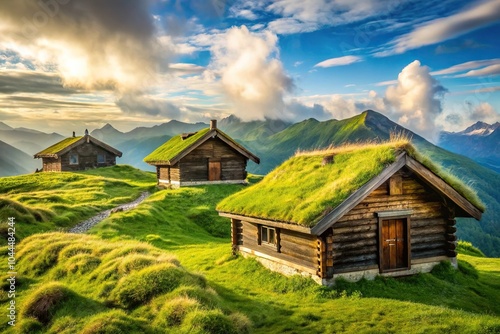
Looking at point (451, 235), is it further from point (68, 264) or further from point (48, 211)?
point (48, 211)

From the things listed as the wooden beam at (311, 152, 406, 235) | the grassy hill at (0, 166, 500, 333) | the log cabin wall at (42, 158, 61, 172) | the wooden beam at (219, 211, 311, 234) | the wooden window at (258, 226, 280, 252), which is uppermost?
the log cabin wall at (42, 158, 61, 172)

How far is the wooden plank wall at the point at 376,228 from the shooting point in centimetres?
1611

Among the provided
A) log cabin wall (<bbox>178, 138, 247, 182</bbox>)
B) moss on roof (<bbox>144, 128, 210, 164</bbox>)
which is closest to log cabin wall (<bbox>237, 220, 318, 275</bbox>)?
moss on roof (<bbox>144, 128, 210, 164</bbox>)

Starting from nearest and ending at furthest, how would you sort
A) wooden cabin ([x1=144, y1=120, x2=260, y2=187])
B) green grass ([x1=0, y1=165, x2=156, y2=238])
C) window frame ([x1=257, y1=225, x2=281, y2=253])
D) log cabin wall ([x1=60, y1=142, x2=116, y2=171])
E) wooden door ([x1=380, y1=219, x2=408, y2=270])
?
wooden door ([x1=380, y1=219, x2=408, y2=270]), window frame ([x1=257, y1=225, x2=281, y2=253]), green grass ([x1=0, y1=165, x2=156, y2=238]), wooden cabin ([x1=144, y1=120, x2=260, y2=187]), log cabin wall ([x1=60, y1=142, x2=116, y2=171])

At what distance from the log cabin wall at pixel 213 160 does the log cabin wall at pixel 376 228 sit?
93.7ft

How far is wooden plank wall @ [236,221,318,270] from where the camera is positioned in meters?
16.2

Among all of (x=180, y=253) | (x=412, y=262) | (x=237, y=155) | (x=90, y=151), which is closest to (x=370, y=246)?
(x=412, y=262)

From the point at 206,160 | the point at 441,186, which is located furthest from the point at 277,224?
the point at 206,160

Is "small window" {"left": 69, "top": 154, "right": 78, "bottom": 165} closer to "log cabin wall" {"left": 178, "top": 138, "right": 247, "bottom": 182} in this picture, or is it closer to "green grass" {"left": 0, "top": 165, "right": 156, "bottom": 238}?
"green grass" {"left": 0, "top": 165, "right": 156, "bottom": 238}

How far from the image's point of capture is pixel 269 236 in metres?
19.1

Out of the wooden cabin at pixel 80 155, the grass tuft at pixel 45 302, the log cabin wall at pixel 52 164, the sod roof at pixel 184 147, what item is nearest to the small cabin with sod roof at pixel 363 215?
the grass tuft at pixel 45 302

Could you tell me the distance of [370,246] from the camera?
16.7m

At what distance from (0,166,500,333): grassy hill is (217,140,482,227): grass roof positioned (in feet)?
9.14

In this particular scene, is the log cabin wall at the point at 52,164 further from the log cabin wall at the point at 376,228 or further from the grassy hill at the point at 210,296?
the log cabin wall at the point at 376,228
